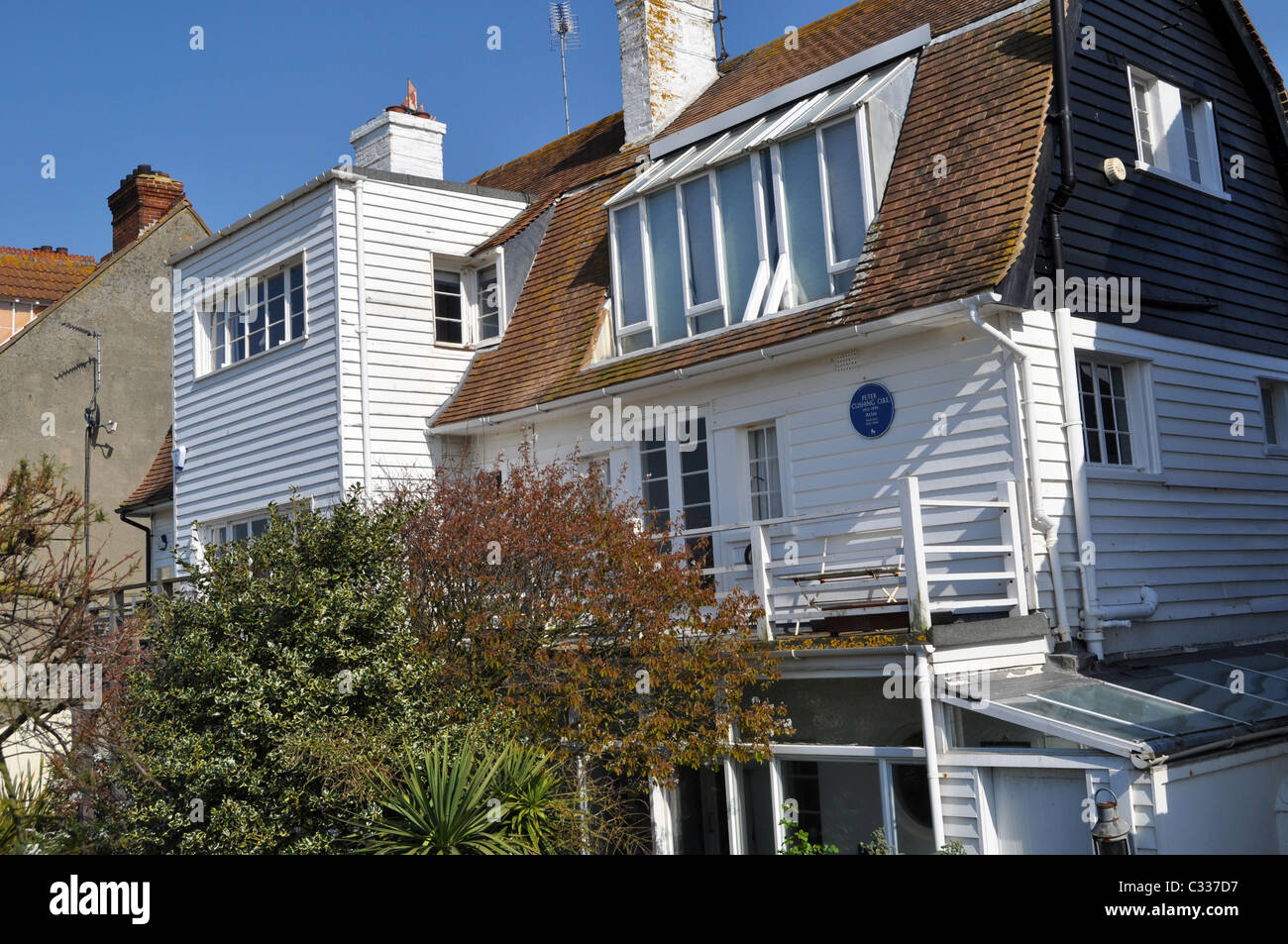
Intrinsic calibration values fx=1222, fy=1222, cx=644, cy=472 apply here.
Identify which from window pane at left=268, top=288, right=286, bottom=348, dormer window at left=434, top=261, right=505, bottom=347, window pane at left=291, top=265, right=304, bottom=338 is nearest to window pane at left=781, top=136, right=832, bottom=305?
dormer window at left=434, top=261, right=505, bottom=347

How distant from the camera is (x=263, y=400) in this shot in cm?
1761

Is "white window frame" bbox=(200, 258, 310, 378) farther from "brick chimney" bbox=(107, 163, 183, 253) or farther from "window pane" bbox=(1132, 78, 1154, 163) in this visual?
"window pane" bbox=(1132, 78, 1154, 163)

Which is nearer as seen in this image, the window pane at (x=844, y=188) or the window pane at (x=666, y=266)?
the window pane at (x=844, y=188)

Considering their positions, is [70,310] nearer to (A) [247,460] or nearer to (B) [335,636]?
(A) [247,460]

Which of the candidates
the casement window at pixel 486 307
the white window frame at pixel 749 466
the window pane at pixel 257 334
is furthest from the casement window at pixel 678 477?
the window pane at pixel 257 334

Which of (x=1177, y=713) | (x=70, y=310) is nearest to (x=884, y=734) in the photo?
(x=1177, y=713)

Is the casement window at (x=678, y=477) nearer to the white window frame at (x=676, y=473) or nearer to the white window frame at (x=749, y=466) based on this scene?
the white window frame at (x=676, y=473)

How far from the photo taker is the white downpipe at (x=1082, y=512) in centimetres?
1130

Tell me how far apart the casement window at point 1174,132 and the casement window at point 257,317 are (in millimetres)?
10952

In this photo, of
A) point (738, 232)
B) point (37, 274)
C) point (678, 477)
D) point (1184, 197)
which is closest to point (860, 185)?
point (738, 232)

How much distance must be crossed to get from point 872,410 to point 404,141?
32.9 ft

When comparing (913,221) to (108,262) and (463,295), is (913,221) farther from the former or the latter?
(108,262)

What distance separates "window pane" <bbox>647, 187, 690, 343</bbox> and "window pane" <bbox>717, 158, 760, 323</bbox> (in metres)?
0.72
